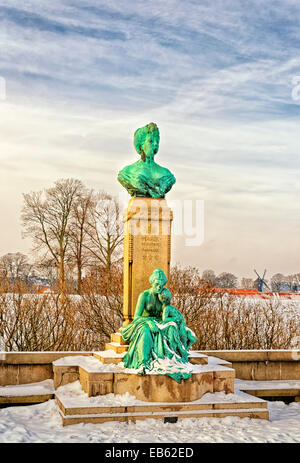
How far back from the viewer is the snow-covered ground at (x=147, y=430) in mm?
7176

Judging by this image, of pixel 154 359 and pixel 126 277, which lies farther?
pixel 126 277

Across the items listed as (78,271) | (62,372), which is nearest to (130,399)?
(62,372)

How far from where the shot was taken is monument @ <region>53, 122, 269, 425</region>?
8.30 m

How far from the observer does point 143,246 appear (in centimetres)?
1044

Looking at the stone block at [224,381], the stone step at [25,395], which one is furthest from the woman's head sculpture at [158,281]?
the stone step at [25,395]

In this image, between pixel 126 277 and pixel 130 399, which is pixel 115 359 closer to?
pixel 130 399

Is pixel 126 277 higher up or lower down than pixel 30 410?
higher up

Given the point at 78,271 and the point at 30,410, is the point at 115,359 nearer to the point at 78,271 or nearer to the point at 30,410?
the point at 30,410

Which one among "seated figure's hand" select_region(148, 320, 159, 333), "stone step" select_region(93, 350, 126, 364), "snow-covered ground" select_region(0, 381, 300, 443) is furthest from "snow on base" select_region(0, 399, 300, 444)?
"seated figure's hand" select_region(148, 320, 159, 333)
